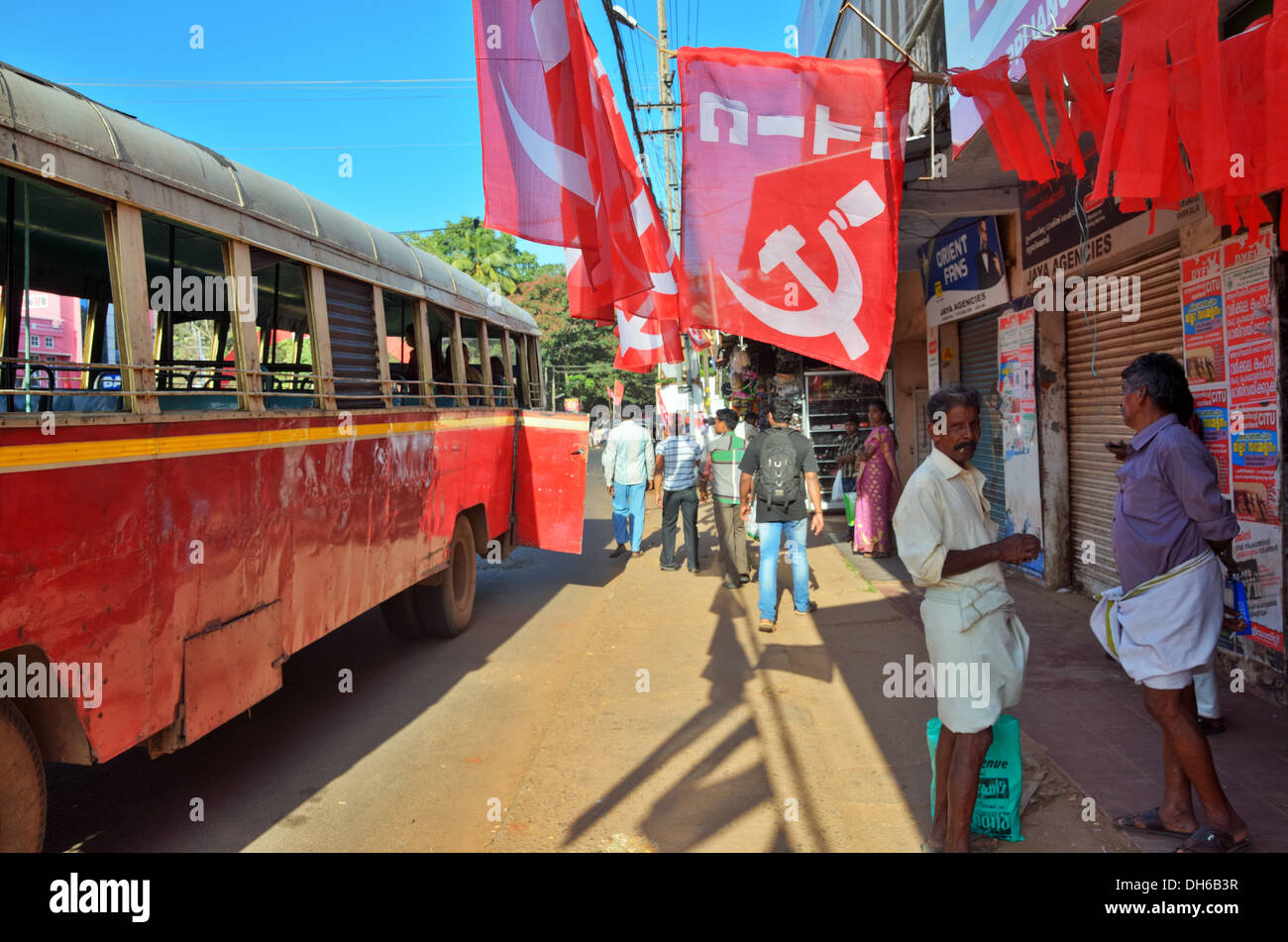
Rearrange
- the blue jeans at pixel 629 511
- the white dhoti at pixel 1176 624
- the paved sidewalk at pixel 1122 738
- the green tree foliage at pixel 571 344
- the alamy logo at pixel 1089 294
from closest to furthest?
the white dhoti at pixel 1176 624 < the paved sidewalk at pixel 1122 738 < the alamy logo at pixel 1089 294 < the blue jeans at pixel 629 511 < the green tree foliage at pixel 571 344

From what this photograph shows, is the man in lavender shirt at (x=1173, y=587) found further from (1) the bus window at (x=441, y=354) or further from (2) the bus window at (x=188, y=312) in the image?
(1) the bus window at (x=441, y=354)

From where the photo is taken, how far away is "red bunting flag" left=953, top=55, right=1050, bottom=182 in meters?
4.00

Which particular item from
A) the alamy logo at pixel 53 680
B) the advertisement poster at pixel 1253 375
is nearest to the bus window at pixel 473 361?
the alamy logo at pixel 53 680

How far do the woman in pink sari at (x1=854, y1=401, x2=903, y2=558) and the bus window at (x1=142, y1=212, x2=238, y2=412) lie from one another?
6.00 meters

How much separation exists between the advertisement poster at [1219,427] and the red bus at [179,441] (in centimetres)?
497

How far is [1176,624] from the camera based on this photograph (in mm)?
3139

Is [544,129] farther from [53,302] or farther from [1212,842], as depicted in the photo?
[1212,842]

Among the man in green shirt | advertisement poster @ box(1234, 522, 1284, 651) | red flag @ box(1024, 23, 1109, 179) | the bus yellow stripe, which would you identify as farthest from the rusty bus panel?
the man in green shirt

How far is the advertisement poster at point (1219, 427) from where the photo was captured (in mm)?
4828

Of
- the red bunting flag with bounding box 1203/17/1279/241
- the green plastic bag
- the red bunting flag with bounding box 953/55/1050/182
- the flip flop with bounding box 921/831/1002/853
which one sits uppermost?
the red bunting flag with bounding box 953/55/1050/182

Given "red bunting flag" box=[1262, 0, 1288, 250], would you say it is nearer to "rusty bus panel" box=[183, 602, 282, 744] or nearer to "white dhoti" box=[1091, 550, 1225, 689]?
"white dhoti" box=[1091, 550, 1225, 689]

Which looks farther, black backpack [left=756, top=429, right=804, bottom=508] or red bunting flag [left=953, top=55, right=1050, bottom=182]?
black backpack [left=756, top=429, right=804, bottom=508]

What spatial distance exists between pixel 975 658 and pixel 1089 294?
4.72 meters

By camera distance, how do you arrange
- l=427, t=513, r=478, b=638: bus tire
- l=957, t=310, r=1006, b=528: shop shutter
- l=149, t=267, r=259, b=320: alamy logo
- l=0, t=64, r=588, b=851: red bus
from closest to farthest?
1. l=0, t=64, r=588, b=851: red bus
2. l=149, t=267, r=259, b=320: alamy logo
3. l=427, t=513, r=478, b=638: bus tire
4. l=957, t=310, r=1006, b=528: shop shutter
